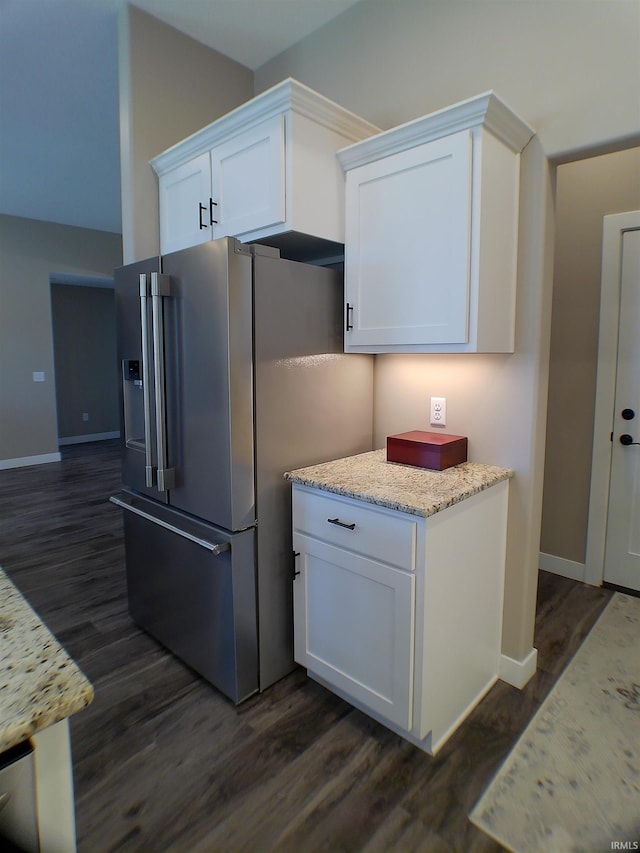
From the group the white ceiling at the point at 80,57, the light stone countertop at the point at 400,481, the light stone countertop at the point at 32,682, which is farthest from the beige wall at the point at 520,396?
the light stone countertop at the point at 32,682

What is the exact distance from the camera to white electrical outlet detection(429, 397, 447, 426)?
82.8 inches

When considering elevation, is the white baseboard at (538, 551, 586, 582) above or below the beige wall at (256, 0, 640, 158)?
below

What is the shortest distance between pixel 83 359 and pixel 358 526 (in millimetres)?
7200

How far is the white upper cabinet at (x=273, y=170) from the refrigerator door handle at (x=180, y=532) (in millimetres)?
A: 1229

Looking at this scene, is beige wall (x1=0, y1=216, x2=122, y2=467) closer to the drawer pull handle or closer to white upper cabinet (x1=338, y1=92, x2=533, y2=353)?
white upper cabinet (x1=338, y1=92, x2=533, y2=353)

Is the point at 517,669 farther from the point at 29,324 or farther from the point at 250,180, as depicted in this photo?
the point at 29,324

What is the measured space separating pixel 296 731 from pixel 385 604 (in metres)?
0.61

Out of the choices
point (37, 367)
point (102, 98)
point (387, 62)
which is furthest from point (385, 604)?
point (37, 367)

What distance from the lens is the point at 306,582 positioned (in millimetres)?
1898

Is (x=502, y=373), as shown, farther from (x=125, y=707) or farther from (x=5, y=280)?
(x=5, y=280)

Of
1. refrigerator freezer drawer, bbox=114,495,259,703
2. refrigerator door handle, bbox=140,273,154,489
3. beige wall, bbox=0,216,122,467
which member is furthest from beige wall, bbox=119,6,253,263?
beige wall, bbox=0,216,122,467

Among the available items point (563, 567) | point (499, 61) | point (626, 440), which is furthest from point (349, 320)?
point (563, 567)

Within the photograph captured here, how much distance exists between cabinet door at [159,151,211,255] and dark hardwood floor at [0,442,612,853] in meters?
1.96

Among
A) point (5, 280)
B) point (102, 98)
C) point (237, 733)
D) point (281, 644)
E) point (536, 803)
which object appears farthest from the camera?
point (5, 280)
